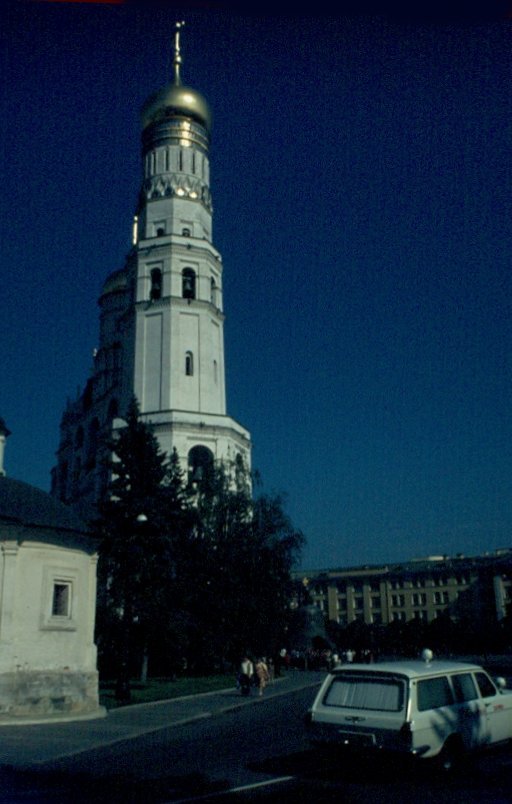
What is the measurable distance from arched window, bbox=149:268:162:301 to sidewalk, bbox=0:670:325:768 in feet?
103

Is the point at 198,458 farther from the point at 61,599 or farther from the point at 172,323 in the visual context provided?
the point at 61,599

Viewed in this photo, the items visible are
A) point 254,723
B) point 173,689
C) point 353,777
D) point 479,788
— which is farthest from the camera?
point 173,689

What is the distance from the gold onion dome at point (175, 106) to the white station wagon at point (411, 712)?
5341 cm

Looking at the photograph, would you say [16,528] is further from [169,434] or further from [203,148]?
[203,148]

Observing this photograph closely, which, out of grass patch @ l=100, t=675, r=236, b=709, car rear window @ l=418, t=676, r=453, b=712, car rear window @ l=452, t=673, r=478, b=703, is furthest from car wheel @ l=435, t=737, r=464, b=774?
grass patch @ l=100, t=675, r=236, b=709

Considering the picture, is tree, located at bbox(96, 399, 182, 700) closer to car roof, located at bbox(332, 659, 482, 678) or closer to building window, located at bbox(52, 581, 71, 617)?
building window, located at bbox(52, 581, 71, 617)

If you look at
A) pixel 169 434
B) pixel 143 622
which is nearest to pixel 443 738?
pixel 143 622

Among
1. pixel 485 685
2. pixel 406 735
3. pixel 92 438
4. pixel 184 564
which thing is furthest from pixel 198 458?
pixel 406 735

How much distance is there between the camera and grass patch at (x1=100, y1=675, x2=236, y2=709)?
25391mm

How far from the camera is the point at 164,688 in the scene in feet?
97.5

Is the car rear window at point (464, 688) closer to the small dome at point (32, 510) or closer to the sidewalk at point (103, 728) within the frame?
the sidewalk at point (103, 728)

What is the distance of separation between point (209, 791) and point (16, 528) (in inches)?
499

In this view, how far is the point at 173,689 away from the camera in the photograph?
96.6 feet

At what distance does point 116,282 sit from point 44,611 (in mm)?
47369
